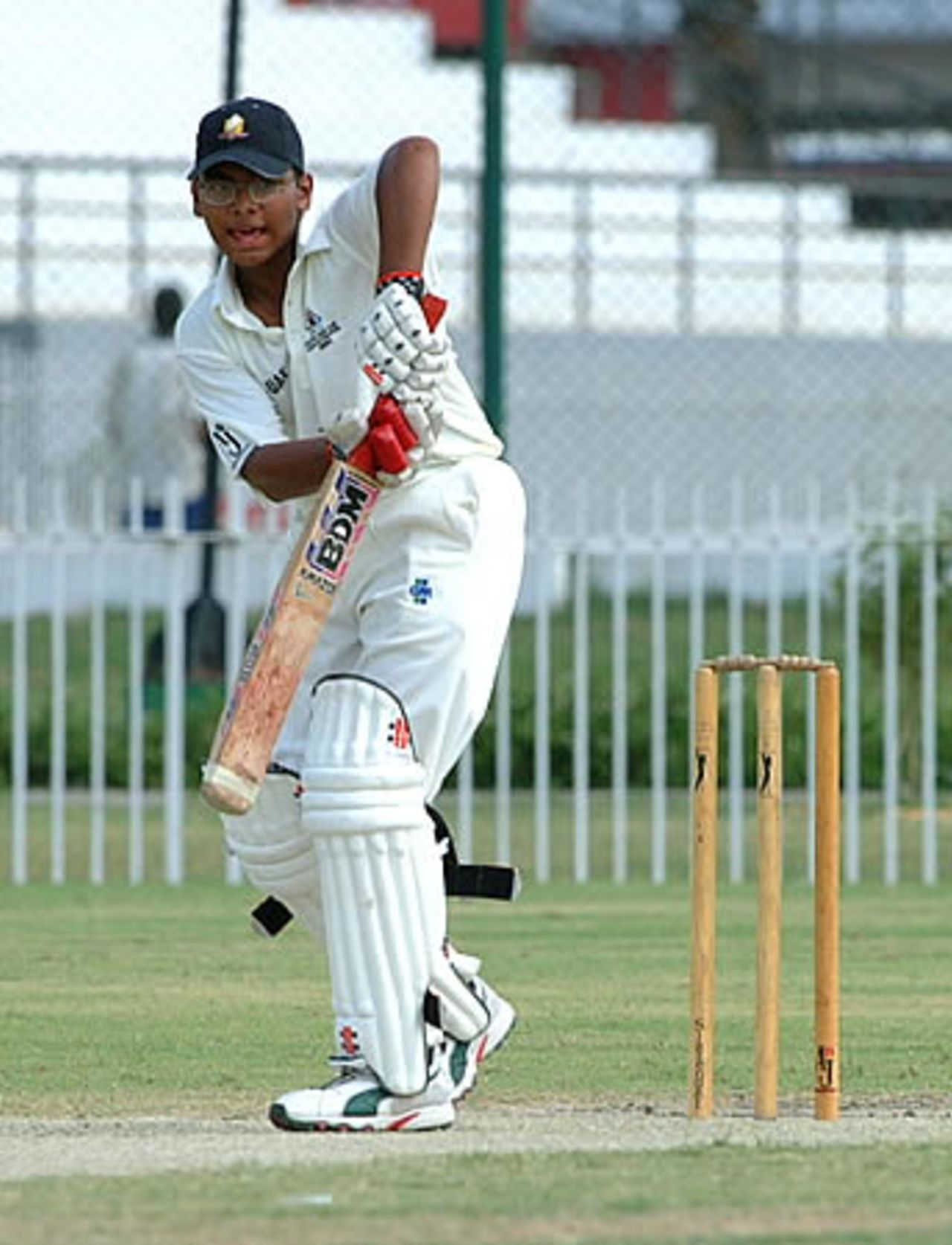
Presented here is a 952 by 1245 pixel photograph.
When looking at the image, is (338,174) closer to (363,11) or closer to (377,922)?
(363,11)

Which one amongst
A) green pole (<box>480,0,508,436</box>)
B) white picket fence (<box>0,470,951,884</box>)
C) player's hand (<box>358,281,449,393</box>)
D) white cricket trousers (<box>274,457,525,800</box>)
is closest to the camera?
player's hand (<box>358,281,449,393</box>)

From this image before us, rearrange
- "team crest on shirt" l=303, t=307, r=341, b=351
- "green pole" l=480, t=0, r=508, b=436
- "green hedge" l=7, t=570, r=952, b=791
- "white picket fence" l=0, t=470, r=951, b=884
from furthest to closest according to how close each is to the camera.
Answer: "green hedge" l=7, t=570, r=952, b=791 → "green pole" l=480, t=0, r=508, b=436 → "white picket fence" l=0, t=470, r=951, b=884 → "team crest on shirt" l=303, t=307, r=341, b=351

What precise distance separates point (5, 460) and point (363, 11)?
5.81 metres

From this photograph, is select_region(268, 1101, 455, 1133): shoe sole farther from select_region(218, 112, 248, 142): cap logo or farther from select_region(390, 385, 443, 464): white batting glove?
select_region(218, 112, 248, 142): cap logo

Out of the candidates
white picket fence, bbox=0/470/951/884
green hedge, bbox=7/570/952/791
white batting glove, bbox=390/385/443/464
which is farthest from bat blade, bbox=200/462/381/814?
green hedge, bbox=7/570/952/791

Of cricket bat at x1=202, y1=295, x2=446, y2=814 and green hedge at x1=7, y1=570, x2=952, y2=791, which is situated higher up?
cricket bat at x1=202, y1=295, x2=446, y2=814

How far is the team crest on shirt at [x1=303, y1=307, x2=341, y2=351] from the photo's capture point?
581 centimetres

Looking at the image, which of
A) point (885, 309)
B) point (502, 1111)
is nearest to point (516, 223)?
point (885, 309)

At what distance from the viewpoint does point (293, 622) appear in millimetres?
5602

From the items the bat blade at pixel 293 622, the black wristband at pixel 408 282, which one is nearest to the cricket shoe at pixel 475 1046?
the bat blade at pixel 293 622

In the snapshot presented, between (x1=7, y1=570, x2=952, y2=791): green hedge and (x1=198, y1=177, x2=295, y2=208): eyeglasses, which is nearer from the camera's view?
(x1=198, y1=177, x2=295, y2=208): eyeglasses

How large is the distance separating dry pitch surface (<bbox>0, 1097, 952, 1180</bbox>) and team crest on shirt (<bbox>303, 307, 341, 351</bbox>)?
1.39 m

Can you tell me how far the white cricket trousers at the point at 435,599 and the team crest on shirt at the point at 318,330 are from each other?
305mm

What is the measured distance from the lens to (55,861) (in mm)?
11836
